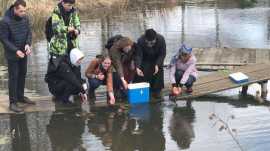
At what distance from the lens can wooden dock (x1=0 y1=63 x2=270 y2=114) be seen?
8031mm

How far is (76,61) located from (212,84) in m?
2.40

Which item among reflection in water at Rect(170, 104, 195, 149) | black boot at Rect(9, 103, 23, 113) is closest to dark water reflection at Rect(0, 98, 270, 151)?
reflection in water at Rect(170, 104, 195, 149)

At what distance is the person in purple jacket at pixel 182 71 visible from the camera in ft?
27.7

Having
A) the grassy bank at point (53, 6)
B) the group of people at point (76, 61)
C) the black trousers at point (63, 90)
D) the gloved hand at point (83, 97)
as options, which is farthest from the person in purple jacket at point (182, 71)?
the grassy bank at point (53, 6)

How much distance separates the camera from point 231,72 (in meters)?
9.40

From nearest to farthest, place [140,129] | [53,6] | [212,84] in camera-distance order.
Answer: [140,129] < [212,84] < [53,6]

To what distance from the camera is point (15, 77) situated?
7734mm

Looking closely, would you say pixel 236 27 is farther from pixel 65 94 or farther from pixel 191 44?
pixel 65 94

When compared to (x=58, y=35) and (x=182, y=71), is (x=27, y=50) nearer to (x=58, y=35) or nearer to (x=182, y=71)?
(x=58, y=35)

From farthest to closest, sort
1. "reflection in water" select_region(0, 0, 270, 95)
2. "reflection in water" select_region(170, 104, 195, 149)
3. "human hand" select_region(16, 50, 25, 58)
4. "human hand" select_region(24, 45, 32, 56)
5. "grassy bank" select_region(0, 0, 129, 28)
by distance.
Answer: "grassy bank" select_region(0, 0, 129, 28), "reflection in water" select_region(0, 0, 270, 95), "human hand" select_region(24, 45, 32, 56), "human hand" select_region(16, 50, 25, 58), "reflection in water" select_region(170, 104, 195, 149)

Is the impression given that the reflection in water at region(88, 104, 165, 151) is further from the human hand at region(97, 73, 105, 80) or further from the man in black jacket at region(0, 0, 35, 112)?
the man in black jacket at region(0, 0, 35, 112)

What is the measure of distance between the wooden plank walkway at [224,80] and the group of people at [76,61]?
0.24 m

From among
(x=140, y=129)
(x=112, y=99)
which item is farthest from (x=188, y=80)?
(x=140, y=129)

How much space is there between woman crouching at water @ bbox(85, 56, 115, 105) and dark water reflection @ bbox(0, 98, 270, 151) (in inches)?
10.4
